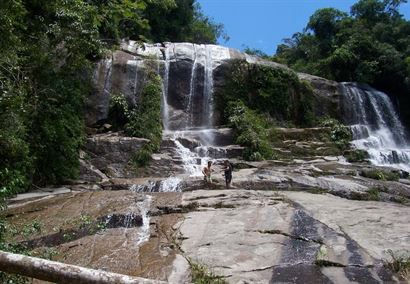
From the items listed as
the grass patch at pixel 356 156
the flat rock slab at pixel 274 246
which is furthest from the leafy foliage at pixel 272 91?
the flat rock slab at pixel 274 246

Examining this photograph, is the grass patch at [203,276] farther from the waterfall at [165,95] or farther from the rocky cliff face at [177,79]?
the waterfall at [165,95]

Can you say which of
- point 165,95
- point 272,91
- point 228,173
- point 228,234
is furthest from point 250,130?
point 228,234

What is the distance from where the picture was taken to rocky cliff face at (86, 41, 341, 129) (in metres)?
20.2

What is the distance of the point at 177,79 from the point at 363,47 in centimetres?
1428

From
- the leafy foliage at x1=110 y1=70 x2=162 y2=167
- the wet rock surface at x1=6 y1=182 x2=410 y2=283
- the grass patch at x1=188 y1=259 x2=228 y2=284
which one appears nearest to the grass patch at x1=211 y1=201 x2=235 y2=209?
the wet rock surface at x1=6 y1=182 x2=410 y2=283

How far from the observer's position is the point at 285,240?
7887mm

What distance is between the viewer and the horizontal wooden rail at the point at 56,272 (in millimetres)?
2646

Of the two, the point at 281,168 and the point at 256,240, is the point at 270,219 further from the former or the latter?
the point at 281,168

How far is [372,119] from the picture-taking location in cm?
2483

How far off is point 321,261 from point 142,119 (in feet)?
43.2

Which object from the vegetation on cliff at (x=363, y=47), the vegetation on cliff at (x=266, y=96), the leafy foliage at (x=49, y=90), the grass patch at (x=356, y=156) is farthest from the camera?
the vegetation on cliff at (x=363, y=47)

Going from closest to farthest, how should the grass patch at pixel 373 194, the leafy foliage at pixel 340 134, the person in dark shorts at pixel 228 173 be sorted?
the grass patch at pixel 373 194 < the person in dark shorts at pixel 228 173 < the leafy foliage at pixel 340 134

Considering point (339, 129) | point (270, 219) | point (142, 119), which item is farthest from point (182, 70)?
point (270, 219)

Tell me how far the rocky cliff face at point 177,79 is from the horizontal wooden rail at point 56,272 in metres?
16.5
